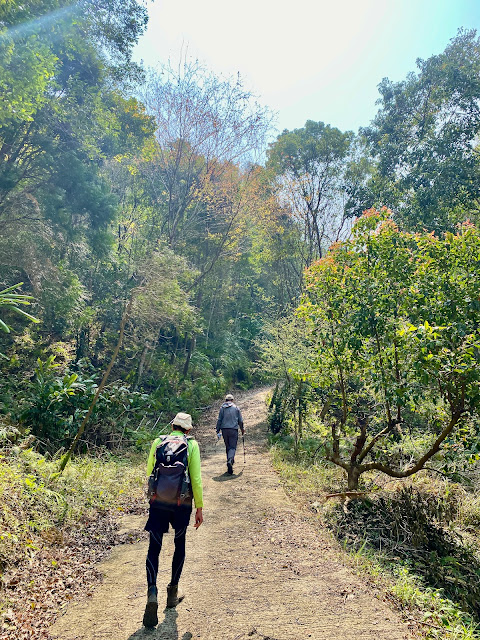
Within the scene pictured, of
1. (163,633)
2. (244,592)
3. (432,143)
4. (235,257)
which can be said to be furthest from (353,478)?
(235,257)

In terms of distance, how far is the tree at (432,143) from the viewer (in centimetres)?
1331

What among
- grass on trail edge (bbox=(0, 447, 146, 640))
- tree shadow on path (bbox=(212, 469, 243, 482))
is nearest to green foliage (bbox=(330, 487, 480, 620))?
tree shadow on path (bbox=(212, 469, 243, 482))

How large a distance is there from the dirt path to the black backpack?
100 centimetres

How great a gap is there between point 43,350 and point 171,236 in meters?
7.46

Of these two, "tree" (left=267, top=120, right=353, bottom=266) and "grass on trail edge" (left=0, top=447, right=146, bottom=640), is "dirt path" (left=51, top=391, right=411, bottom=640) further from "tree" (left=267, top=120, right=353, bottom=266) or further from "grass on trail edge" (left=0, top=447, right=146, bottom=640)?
"tree" (left=267, top=120, right=353, bottom=266)

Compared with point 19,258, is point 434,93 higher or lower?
higher

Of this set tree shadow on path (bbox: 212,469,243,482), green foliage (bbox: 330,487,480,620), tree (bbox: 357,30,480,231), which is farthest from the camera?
tree (bbox: 357,30,480,231)

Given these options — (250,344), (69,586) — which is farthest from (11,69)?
(250,344)

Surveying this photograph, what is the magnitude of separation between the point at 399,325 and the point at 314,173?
14232 millimetres

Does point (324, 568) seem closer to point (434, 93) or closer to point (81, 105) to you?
point (81, 105)

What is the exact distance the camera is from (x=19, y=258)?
392 inches

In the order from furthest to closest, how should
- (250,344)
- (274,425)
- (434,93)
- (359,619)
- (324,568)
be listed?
(250,344), (434,93), (274,425), (324,568), (359,619)

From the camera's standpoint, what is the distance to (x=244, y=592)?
3824 millimetres

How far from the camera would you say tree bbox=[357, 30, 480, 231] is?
43.7 feet
